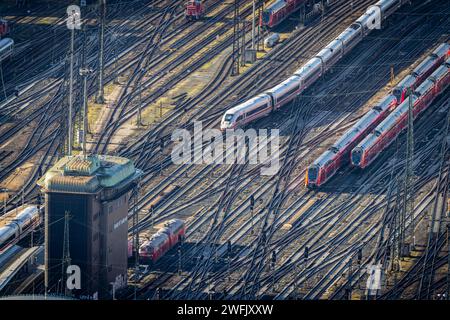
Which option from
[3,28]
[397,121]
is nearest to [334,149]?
[397,121]

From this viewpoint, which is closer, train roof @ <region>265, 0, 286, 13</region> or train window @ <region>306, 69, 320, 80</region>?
train window @ <region>306, 69, 320, 80</region>

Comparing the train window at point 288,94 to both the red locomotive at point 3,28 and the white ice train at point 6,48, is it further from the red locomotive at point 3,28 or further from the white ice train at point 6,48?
the red locomotive at point 3,28

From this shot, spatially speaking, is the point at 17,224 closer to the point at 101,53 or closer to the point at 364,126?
the point at 101,53

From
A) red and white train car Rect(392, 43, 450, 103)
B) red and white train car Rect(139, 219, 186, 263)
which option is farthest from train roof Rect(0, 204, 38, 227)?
red and white train car Rect(392, 43, 450, 103)

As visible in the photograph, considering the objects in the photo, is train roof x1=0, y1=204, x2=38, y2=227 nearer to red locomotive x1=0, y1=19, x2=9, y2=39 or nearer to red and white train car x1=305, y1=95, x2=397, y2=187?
red and white train car x1=305, y1=95, x2=397, y2=187

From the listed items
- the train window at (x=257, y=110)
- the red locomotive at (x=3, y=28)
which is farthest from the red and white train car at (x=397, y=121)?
the red locomotive at (x=3, y=28)

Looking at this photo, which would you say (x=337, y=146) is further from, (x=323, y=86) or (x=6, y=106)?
(x=6, y=106)

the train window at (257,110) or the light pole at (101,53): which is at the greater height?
the light pole at (101,53)
